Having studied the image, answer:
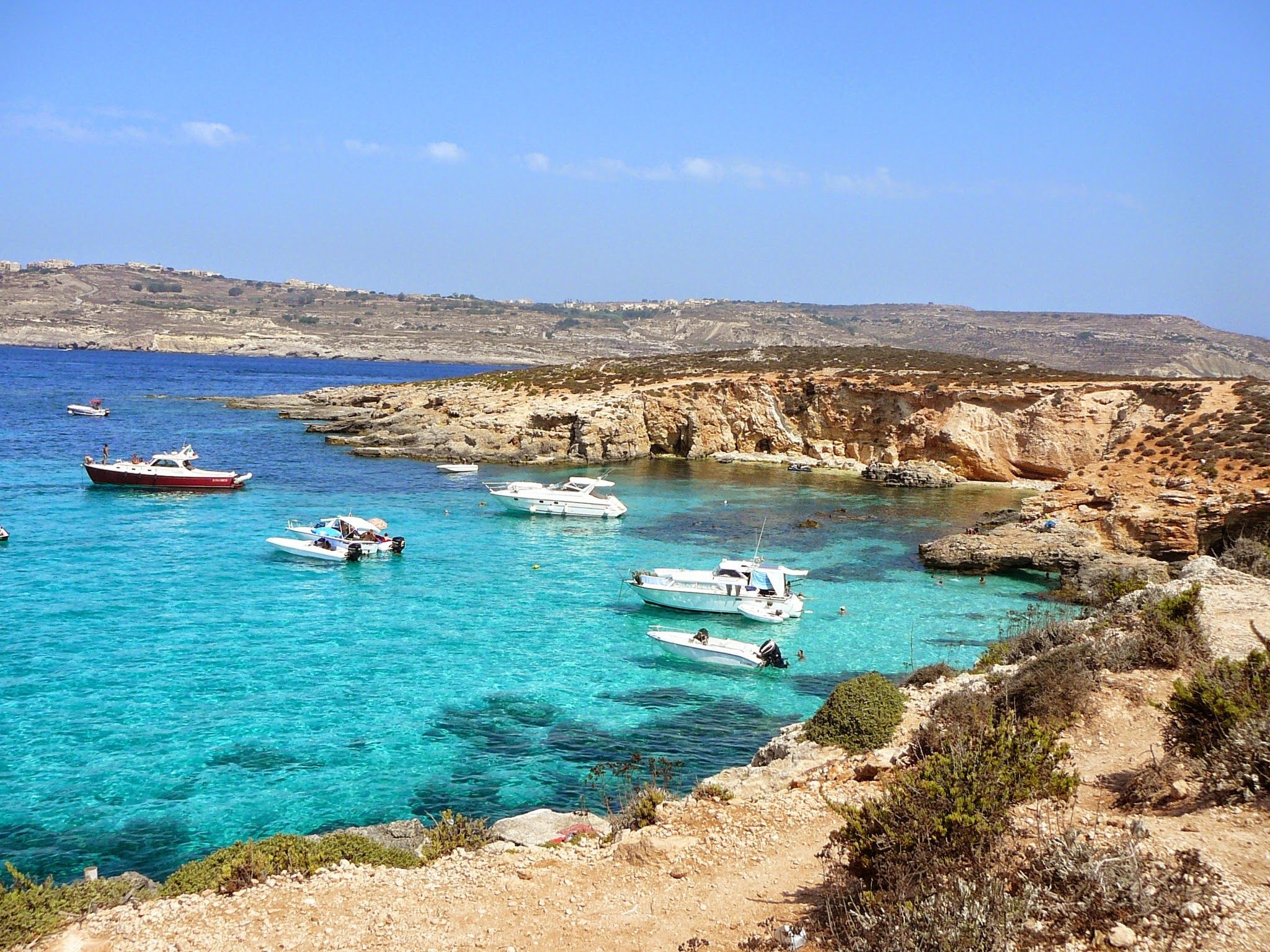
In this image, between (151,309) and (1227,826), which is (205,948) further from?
(151,309)

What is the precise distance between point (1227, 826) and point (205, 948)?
28.1 ft

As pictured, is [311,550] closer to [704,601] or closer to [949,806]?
[704,601]

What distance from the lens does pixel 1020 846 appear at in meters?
7.19

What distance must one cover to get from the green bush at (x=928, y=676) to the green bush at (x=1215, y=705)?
21.4 feet

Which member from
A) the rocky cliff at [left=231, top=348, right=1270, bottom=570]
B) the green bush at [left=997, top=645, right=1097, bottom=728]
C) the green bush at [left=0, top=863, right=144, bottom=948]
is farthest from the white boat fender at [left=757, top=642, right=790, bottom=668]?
the rocky cliff at [left=231, top=348, right=1270, bottom=570]

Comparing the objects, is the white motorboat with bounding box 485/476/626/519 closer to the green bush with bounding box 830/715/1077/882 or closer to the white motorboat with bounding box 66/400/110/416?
the green bush with bounding box 830/715/1077/882

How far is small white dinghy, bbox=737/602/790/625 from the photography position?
2353 centimetres

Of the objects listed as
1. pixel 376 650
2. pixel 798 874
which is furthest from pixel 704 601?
pixel 798 874

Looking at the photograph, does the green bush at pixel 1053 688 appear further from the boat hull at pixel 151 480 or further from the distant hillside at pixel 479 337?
the distant hillside at pixel 479 337

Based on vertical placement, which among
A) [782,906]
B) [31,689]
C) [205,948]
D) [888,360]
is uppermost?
[888,360]

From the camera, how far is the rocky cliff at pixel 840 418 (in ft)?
128

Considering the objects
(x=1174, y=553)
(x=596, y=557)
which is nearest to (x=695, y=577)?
(x=596, y=557)

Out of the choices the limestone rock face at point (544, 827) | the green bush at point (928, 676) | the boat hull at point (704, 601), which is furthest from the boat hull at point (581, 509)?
the limestone rock face at point (544, 827)

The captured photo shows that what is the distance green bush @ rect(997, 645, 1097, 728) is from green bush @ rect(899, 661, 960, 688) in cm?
315
